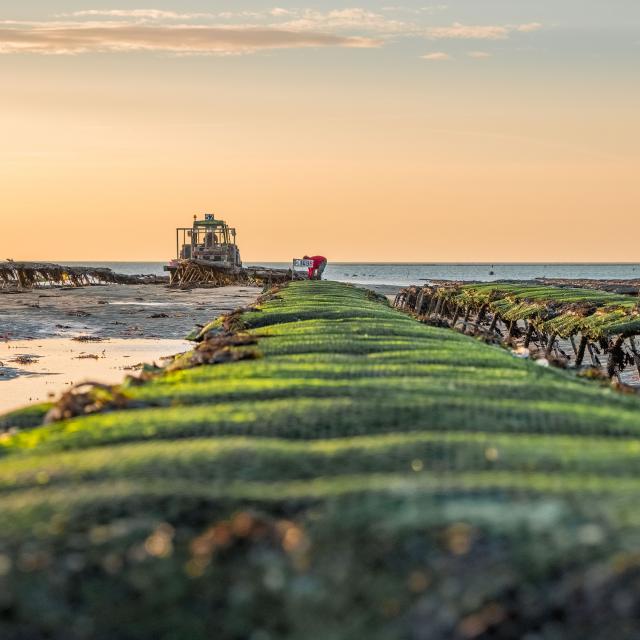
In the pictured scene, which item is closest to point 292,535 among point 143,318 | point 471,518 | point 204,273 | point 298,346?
point 471,518

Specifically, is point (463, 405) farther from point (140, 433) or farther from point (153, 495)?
point (153, 495)

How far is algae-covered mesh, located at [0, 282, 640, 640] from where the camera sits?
2.91m

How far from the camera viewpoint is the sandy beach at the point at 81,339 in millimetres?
17406

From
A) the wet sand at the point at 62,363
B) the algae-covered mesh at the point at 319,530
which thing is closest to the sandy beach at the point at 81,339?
the wet sand at the point at 62,363

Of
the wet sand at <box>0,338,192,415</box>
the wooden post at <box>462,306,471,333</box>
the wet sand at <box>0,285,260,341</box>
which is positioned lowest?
the wet sand at <box>0,285,260,341</box>

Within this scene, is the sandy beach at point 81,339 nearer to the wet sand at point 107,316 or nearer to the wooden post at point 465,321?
the wet sand at point 107,316

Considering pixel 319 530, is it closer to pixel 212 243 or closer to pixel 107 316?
pixel 107 316

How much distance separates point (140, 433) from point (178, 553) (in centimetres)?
173

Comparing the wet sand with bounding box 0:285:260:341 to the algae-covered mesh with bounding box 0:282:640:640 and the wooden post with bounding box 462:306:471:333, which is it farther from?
the algae-covered mesh with bounding box 0:282:640:640

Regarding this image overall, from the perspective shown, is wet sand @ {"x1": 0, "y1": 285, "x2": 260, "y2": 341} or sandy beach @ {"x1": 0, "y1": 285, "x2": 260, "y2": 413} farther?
wet sand @ {"x1": 0, "y1": 285, "x2": 260, "y2": 341}

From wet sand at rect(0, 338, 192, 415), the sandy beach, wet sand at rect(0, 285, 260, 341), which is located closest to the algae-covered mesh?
the sandy beach

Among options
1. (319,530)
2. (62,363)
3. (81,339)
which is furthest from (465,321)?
(81,339)

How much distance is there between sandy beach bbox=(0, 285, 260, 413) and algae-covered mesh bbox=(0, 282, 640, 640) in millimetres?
3691

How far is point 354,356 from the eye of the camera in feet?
28.3
